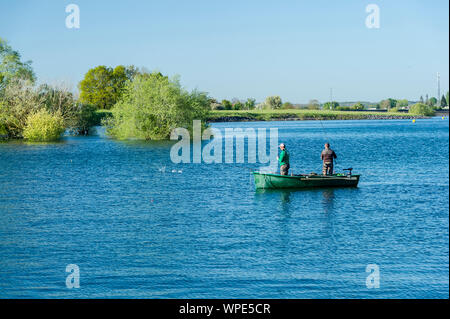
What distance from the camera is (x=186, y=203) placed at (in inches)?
1168

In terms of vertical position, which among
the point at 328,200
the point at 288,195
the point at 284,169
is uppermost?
the point at 284,169

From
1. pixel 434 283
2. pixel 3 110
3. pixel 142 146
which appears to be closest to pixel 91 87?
pixel 3 110

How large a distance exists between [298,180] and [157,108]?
43205 millimetres

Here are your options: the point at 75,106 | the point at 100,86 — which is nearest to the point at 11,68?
the point at 75,106

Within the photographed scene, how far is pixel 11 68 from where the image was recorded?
3253 inches

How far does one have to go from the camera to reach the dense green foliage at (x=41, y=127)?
74.3 meters

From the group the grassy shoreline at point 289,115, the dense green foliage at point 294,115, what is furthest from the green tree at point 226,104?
the dense green foliage at point 294,115

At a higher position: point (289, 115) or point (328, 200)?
point (289, 115)

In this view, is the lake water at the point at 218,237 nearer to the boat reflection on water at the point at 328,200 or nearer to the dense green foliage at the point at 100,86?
the boat reflection on water at the point at 328,200

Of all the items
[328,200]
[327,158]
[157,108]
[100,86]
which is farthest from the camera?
[100,86]

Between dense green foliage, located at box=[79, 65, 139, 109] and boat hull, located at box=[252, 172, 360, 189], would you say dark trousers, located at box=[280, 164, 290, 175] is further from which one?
dense green foliage, located at box=[79, 65, 139, 109]

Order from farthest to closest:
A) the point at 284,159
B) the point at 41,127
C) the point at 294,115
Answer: the point at 294,115
the point at 41,127
the point at 284,159

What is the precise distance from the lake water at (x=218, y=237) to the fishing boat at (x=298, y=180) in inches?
19.7

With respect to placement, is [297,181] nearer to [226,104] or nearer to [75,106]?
[75,106]
